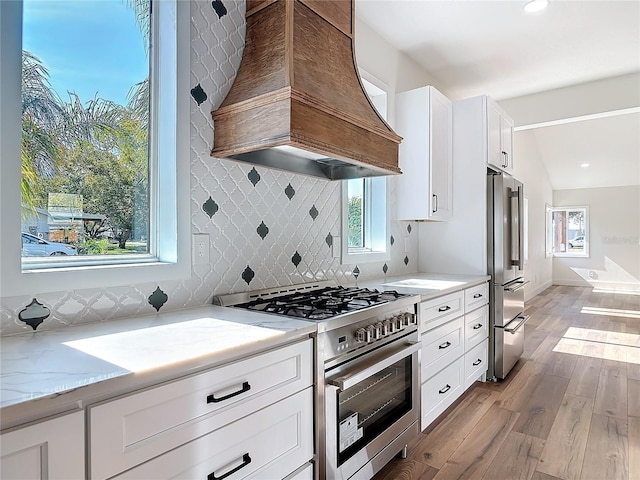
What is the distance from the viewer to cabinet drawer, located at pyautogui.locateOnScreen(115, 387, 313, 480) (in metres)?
1.00

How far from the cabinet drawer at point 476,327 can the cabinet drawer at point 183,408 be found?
1.84 meters

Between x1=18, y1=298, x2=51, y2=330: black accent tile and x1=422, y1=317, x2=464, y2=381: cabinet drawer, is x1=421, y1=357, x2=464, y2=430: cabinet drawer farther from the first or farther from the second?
x1=18, y1=298, x2=51, y2=330: black accent tile

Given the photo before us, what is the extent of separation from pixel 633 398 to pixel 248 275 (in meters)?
2.95

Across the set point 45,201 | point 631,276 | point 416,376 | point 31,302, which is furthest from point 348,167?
point 631,276

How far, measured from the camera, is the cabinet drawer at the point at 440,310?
7.21ft

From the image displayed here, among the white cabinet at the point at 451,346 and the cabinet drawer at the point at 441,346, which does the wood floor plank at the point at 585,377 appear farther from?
the cabinet drawer at the point at 441,346

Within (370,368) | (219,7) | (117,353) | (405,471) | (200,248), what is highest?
(219,7)

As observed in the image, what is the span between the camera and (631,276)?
340 inches

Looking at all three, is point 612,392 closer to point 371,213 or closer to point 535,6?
point 371,213

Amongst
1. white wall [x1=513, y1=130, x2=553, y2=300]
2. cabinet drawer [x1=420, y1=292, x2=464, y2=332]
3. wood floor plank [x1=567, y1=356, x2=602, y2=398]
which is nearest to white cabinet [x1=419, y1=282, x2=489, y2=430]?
cabinet drawer [x1=420, y1=292, x2=464, y2=332]

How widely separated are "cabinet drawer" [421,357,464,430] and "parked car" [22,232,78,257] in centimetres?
190

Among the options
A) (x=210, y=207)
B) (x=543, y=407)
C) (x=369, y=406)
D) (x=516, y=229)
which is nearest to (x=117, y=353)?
(x=210, y=207)

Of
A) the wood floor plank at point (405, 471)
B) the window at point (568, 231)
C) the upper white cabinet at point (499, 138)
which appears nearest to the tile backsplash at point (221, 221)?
the wood floor plank at point (405, 471)

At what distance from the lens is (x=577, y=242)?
9.50m
